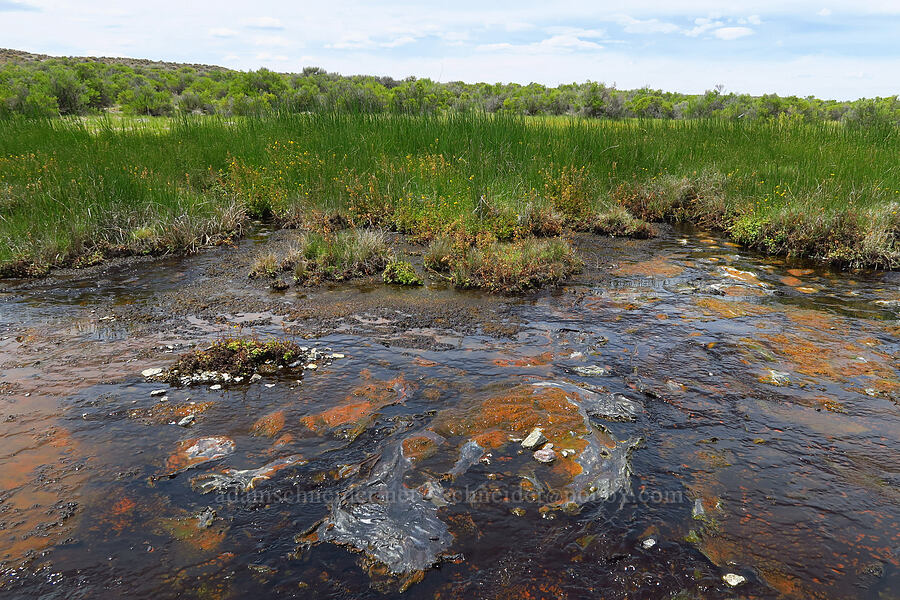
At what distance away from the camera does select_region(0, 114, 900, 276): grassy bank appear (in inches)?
366

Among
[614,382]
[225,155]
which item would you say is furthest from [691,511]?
[225,155]

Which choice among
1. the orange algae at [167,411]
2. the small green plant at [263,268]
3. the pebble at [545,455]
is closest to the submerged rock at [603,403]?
the pebble at [545,455]

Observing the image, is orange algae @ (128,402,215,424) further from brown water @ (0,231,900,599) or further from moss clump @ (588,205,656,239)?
moss clump @ (588,205,656,239)

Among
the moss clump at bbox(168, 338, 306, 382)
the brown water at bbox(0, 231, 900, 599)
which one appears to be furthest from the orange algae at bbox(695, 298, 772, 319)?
the moss clump at bbox(168, 338, 306, 382)

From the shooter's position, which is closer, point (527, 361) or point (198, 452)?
point (198, 452)

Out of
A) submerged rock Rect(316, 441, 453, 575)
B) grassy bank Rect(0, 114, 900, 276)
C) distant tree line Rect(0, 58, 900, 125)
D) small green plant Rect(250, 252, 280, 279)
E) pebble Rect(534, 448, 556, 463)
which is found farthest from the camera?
distant tree line Rect(0, 58, 900, 125)

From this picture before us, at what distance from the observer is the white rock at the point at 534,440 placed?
406cm

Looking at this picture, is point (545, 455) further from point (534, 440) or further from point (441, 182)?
point (441, 182)

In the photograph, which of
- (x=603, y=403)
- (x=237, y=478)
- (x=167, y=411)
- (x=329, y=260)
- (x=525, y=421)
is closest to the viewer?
(x=237, y=478)

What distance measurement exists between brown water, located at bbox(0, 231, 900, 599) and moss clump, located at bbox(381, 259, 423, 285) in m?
1.36

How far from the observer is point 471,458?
3.92 metres

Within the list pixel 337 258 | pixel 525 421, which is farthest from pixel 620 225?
pixel 525 421

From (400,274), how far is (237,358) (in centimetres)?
330

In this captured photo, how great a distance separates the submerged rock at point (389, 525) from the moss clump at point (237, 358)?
6.99 ft
